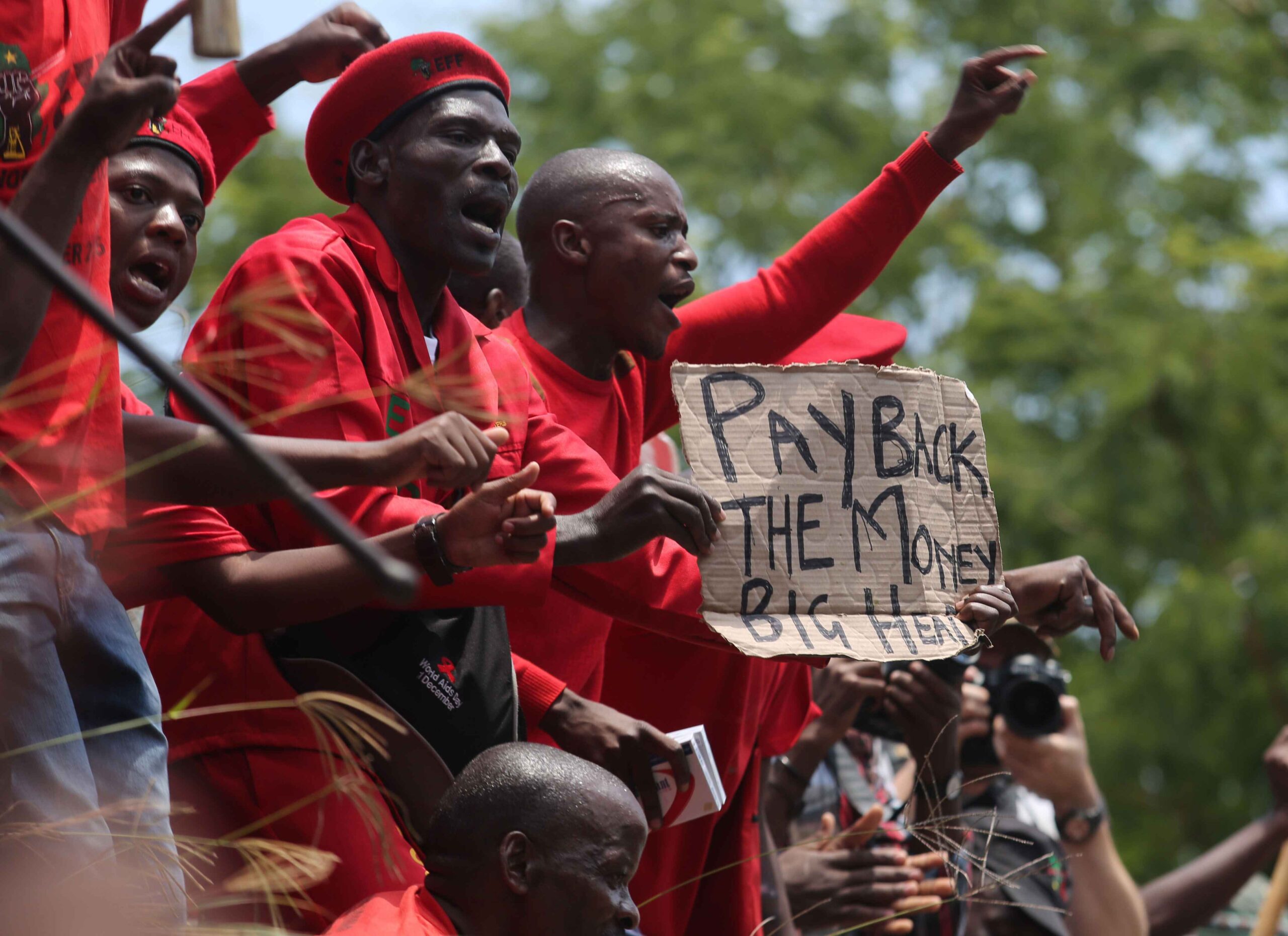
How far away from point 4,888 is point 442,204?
1545 mm

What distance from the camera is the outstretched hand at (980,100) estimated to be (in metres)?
4.07

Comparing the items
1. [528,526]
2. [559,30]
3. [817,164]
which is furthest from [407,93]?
[559,30]

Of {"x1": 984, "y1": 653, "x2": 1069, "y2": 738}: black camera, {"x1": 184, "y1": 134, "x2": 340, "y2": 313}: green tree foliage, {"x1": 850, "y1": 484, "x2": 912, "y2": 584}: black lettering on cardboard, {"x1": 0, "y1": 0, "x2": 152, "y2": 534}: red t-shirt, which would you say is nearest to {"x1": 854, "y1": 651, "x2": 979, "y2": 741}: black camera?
{"x1": 984, "y1": 653, "x2": 1069, "y2": 738}: black camera

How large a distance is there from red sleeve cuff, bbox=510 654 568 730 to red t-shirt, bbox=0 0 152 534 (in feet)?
2.96

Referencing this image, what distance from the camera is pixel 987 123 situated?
13.4 ft

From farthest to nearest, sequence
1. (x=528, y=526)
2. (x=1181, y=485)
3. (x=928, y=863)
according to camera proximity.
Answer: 1. (x=1181, y=485)
2. (x=928, y=863)
3. (x=528, y=526)

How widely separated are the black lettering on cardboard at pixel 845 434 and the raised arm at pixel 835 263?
704mm

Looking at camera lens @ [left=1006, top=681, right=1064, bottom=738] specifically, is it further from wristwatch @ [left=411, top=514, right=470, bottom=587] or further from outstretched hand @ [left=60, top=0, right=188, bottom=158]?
outstretched hand @ [left=60, top=0, right=188, bottom=158]

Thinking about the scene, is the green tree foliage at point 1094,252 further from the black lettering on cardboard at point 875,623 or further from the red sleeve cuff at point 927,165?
the black lettering on cardboard at point 875,623

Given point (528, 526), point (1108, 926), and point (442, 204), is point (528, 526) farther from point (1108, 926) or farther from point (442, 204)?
Result: point (1108, 926)

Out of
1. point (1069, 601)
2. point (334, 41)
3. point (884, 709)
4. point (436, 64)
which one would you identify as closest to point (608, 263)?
point (436, 64)

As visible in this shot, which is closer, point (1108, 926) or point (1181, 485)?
point (1108, 926)

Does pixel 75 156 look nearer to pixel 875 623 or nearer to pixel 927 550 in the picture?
pixel 875 623

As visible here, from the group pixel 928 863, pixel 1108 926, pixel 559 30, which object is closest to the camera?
Result: pixel 928 863
